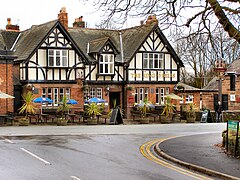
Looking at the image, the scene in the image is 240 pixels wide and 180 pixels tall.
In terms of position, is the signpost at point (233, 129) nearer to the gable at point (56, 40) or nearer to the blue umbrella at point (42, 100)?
the blue umbrella at point (42, 100)

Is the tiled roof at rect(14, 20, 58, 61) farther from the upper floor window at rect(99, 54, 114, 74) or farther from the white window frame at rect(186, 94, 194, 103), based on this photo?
the white window frame at rect(186, 94, 194, 103)

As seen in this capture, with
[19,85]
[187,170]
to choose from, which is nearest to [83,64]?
[19,85]

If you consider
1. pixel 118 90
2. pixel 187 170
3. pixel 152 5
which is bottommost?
pixel 187 170

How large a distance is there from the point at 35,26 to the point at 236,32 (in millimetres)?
29461

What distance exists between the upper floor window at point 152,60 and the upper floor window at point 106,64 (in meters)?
3.34

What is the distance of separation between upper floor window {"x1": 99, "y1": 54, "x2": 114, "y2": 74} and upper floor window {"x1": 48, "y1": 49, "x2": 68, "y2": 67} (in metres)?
3.61

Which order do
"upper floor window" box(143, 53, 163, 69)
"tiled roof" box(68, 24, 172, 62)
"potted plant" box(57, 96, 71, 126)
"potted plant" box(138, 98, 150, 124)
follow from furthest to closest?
1. "upper floor window" box(143, 53, 163, 69)
2. "tiled roof" box(68, 24, 172, 62)
3. "potted plant" box(138, 98, 150, 124)
4. "potted plant" box(57, 96, 71, 126)

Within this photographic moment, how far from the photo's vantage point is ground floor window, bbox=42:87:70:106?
38.4 metres

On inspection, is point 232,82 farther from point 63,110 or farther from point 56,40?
point 63,110

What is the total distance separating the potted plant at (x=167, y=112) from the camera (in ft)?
128

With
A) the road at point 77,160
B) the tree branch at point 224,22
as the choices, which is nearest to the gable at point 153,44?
the road at point 77,160

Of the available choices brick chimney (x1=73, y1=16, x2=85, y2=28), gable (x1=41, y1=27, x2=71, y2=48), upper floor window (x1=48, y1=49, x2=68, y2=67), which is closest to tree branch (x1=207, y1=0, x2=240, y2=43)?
gable (x1=41, y1=27, x2=71, y2=48)

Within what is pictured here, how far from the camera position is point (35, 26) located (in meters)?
42.6

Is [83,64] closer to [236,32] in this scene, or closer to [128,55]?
[128,55]
